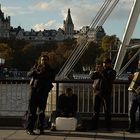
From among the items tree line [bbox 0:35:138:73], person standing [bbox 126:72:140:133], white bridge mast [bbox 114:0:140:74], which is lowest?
person standing [bbox 126:72:140:133]

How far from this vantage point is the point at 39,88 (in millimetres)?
13078

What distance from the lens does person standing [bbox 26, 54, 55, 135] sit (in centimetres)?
1298

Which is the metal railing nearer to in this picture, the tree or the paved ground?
the paved ground

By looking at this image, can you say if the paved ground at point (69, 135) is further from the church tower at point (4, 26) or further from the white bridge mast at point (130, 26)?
the church tower at point (4, 26)

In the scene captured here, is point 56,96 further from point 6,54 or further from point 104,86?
point 6,54

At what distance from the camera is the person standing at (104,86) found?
13.6m

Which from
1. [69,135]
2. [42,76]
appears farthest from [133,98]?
[42,76]

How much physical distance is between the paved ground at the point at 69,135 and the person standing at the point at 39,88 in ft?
1.07

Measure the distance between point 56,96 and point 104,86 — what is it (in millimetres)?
1704

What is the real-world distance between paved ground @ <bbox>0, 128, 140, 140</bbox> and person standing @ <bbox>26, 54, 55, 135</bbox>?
325mm

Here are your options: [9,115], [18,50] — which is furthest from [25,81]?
[18,50]

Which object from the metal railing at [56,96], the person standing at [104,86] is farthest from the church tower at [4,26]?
→ the person standing at [104,86]

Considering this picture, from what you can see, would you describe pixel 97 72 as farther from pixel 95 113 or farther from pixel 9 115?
pixel 9 115

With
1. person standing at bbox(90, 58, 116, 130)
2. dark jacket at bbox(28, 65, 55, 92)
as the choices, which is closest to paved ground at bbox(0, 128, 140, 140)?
person standing at bbox(90, 58, 116, 130)
